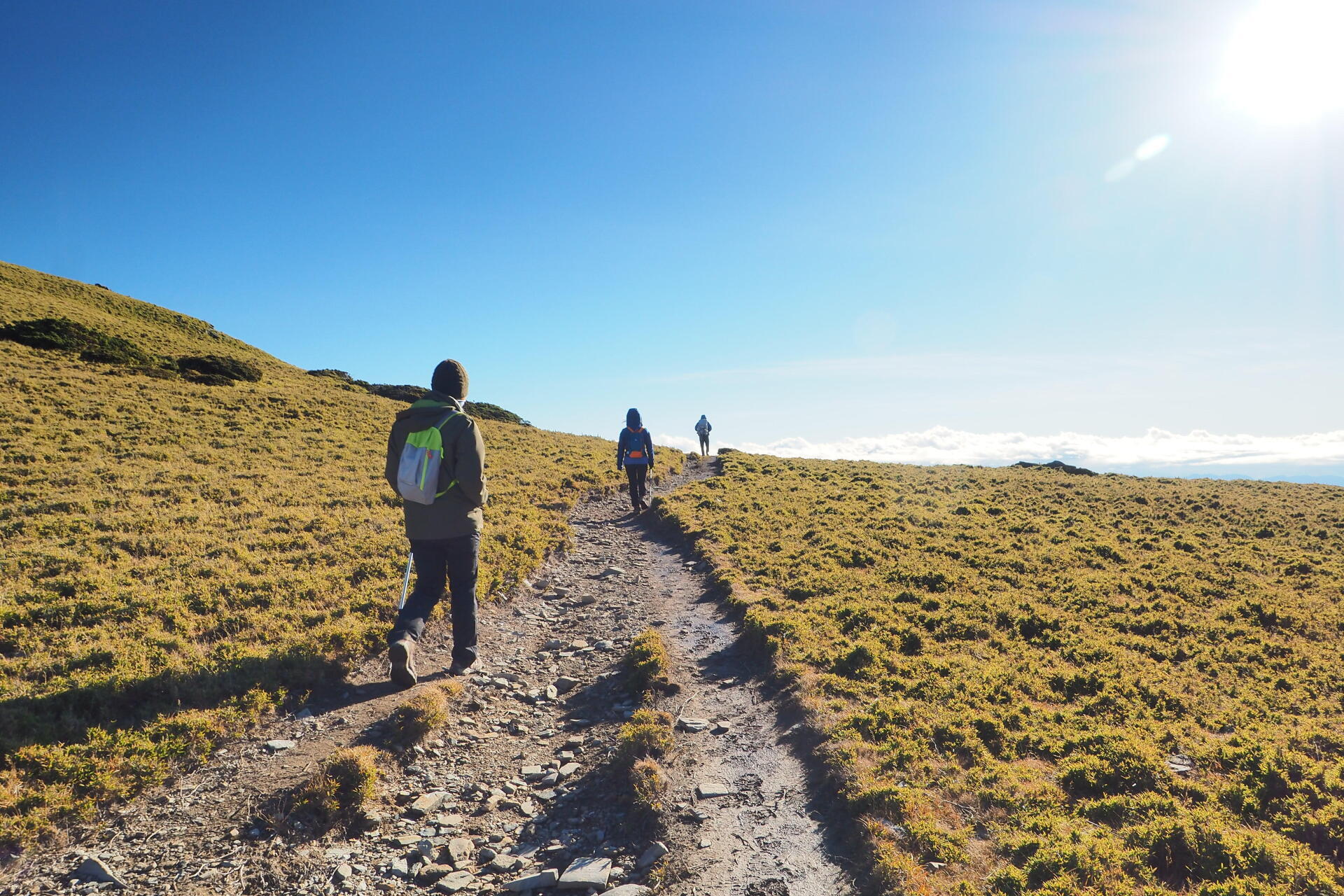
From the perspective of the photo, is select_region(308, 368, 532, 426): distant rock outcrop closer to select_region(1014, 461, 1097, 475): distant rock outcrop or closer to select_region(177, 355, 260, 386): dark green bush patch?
select_region(177, 355, 260, 386): dark green bush patch

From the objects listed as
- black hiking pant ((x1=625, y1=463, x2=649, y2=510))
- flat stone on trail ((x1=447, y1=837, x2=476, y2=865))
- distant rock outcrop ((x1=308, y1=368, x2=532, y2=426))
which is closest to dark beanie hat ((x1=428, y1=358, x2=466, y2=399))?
flat stone on trail ((x1=447, y1=837, x2=476, y2=865))

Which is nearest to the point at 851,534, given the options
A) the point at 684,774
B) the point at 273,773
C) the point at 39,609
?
the point at 684,774

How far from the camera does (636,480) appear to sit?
2202 cm

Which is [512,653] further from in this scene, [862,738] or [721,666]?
[862,738]

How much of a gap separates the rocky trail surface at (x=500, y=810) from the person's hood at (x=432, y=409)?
3726 millimetres

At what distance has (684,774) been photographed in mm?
6812

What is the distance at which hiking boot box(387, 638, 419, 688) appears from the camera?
313 inches

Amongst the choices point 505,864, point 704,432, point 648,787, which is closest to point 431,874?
point 505,864

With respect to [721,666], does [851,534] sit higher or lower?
higher

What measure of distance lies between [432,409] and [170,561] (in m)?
7.39

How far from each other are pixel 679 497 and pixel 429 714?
16820 mm

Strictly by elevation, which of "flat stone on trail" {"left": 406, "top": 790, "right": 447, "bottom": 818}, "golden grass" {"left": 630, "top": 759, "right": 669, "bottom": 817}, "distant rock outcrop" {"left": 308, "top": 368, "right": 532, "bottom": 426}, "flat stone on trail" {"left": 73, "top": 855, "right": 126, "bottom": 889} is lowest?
"flat stone on trail" {"left": 406, "top": 790, "right": 447, "bottom": 818}

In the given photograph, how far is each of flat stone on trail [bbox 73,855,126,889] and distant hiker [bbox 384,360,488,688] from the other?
3.35 meters

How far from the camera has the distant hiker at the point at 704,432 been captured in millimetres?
39781
